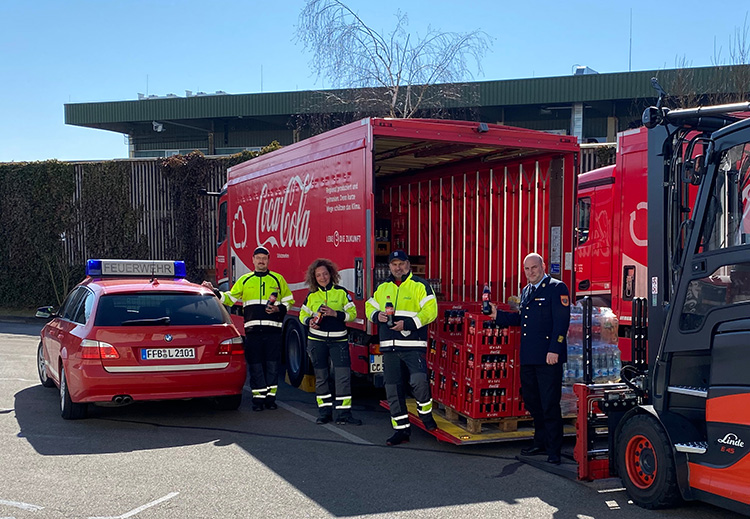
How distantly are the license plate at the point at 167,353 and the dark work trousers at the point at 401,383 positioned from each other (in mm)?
2095

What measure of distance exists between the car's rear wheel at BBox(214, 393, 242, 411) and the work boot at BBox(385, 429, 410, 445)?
2.07 m

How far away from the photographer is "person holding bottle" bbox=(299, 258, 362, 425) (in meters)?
8.16

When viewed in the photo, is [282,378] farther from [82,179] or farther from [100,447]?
[82,179]

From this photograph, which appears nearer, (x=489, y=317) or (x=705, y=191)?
(x=705, y=191)

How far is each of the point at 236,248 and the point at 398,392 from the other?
6735mm

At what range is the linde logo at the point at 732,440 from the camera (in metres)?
4.68

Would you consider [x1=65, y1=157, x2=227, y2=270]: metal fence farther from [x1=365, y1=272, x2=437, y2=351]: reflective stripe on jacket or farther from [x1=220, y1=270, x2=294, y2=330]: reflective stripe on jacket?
[x1=365, y1=272, x2=437, y2=351]: reflective stripe on jacket

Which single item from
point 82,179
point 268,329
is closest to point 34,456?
point 268,329

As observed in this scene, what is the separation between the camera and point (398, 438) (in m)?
7.30

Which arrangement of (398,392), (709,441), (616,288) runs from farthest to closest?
(616,288)
(398,392)
(709,441)

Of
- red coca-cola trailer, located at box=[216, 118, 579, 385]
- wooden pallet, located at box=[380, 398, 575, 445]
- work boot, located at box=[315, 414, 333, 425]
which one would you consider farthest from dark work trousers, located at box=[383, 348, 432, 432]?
work boot, located at box=[315, 414, 333, 425]

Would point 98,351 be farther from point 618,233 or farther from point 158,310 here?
point 618,233

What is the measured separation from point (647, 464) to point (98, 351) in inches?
205

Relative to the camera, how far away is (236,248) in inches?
527
